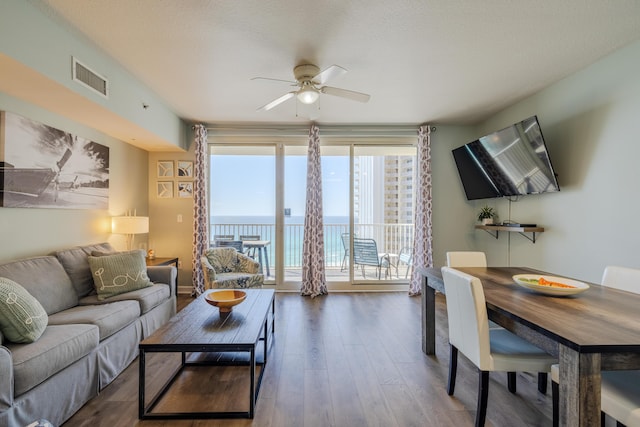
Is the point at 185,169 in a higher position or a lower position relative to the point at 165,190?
higher

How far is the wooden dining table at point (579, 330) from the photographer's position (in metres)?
1.13

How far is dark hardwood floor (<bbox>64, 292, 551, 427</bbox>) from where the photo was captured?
1761 mm

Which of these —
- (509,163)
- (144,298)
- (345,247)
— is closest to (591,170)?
(509,163)

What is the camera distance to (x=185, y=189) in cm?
449

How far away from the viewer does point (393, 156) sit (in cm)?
577

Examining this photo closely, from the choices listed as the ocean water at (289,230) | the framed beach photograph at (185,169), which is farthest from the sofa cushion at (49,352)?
the ocean water at (289,230)

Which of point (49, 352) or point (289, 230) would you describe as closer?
point (49, 352)

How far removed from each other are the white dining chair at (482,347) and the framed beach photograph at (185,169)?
13.2 feet

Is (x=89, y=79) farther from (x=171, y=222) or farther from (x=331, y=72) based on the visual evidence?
(x=171, y=222)

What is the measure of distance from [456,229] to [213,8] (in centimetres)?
428

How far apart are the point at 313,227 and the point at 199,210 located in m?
1.74

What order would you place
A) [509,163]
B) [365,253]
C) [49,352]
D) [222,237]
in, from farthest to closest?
1. [222,237]
2. [365,253]
3. [509,163]
4. [49,352]

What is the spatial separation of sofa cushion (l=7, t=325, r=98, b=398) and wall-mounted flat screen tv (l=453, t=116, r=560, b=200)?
4030mm

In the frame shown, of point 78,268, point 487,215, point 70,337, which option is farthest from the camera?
point 487,215
